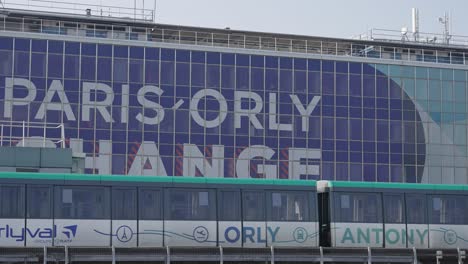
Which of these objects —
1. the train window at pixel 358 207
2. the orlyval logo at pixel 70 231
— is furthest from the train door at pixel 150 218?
the train window at pixel 358 207

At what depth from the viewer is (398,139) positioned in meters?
77.7

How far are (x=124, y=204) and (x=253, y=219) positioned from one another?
4.60 metres

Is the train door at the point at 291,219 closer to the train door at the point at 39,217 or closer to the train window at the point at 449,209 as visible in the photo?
the train window at the point at 449,209

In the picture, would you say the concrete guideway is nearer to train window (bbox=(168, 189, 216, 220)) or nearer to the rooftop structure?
train window (bbox=(168, 189, 216, 220))

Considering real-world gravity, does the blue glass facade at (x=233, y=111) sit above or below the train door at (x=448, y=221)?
above

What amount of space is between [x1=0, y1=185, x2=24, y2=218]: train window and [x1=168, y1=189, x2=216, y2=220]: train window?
499cm

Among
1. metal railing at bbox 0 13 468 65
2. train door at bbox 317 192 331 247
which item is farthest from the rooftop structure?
train door at bbox 317 192 331 247

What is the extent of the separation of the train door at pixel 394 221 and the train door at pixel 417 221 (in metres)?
0.19

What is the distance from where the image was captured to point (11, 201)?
3216cm

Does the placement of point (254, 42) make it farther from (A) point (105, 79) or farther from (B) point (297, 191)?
(B) point (297, 191)

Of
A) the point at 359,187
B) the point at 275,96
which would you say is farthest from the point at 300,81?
the point at 359,187

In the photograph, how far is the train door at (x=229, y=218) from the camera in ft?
113

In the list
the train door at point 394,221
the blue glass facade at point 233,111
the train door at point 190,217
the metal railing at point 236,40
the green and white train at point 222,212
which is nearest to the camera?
the green and white train at point 222,212

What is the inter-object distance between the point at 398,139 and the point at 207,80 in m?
15.8
